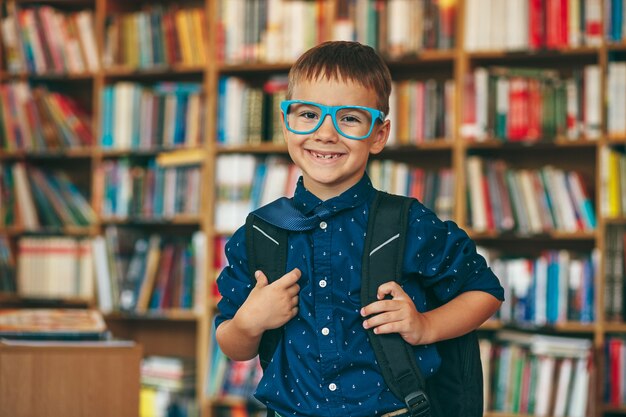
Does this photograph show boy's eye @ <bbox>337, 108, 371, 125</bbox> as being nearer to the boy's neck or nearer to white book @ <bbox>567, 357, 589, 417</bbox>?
the boy's neck

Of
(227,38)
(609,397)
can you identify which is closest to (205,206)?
(227,38)

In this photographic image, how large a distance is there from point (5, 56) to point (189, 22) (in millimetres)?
1017

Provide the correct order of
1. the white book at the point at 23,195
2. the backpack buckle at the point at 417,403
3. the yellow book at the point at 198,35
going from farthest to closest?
the white book at the point at 23,195 → the yellow book at the point at 198,35 → the backpack buckle at the point at 417,403

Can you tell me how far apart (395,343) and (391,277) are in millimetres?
100

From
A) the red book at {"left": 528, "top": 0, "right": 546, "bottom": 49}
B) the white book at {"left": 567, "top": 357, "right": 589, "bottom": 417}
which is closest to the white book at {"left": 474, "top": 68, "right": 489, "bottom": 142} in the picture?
the red book at {"left": 528, "top": 0, "right": 546, "bottom": 49}

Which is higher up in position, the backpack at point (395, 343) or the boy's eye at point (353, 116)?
the boy's eye at point (353, 116)

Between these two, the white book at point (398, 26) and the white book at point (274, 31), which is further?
the white book at point (274, 31)

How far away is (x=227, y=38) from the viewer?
13.9 feet

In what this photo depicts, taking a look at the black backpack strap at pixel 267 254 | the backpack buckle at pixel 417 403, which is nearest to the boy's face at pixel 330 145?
the black backpack strap at pixel 267 254

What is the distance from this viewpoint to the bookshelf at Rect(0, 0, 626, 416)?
12.5ft

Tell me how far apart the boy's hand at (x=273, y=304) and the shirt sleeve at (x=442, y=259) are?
18 centimetres

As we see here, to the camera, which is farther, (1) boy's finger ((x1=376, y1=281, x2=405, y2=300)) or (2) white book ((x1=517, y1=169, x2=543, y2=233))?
(2) white book ((x1=517, y1=169, x2=543, y2=233))

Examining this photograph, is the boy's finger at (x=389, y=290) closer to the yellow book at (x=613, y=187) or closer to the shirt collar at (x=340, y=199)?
the shirt collar at (x=340, y=199)

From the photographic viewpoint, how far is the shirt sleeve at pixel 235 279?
5.01 ft
